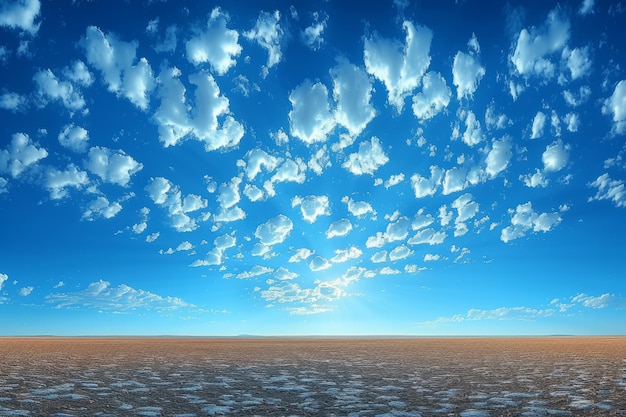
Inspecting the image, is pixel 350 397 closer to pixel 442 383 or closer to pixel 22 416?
pixel 442 383

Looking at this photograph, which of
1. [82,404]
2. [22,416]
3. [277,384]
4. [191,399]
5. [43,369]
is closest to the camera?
[22,416]

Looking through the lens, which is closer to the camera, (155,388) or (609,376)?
(155,388)

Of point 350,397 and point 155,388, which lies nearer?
point 350,397

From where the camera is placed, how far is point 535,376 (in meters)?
12.9

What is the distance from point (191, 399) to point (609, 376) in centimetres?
1205

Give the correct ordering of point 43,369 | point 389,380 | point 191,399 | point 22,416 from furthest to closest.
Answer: point 43,369, point 389,380, point 191,399, point 22,416

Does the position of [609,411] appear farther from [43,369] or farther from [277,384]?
[43,369]

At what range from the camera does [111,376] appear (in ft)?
43.5

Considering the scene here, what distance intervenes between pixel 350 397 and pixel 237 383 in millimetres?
3843

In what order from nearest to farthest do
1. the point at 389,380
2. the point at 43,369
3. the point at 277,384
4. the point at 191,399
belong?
the point at 191,399
the point at 277,384
the point at 389,380
the point at 43,369

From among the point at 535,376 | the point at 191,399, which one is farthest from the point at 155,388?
the point at 535,376

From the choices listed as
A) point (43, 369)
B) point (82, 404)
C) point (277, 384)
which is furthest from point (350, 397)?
point (43, 369)

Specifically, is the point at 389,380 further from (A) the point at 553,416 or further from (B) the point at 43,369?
(B) the point at 43,369

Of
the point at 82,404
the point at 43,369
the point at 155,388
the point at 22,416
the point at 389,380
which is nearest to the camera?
the point at 22,416
